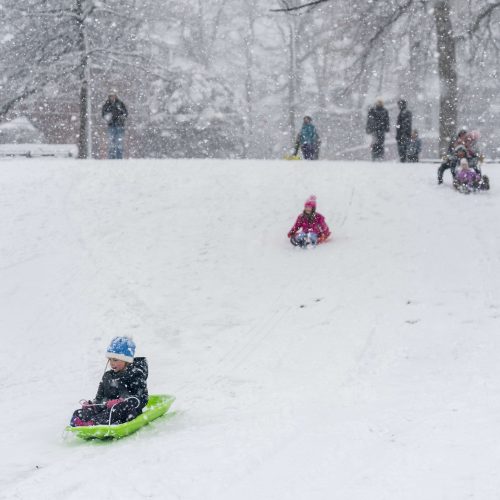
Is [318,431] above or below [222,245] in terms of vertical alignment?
below

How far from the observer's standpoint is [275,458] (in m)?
5.60

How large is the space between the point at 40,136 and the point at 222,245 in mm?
22401

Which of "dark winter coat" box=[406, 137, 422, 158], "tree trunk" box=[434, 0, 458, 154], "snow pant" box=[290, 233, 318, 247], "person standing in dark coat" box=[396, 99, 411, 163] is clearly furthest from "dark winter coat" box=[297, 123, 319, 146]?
"snow pant" box=[290, 233, 318, 247]

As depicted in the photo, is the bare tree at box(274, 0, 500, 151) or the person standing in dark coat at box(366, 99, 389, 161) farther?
the bare tree at box(274, 0, 500, 151)

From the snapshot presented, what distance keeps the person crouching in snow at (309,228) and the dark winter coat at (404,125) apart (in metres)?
8.66

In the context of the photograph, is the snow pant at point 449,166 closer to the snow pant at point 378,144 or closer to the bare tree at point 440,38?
the snow pant at point 378,144

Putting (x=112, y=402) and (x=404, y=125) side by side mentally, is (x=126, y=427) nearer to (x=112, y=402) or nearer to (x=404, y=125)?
(x=112, y=402)

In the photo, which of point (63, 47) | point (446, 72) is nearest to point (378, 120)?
point (446, 72)

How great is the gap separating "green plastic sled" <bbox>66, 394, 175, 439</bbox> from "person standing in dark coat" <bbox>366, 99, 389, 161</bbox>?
1554cm

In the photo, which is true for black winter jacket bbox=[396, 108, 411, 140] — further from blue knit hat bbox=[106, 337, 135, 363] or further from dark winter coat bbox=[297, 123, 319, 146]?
blue knit hat bbox=[106, 337, 135, 363]

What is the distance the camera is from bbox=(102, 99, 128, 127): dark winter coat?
2086cm

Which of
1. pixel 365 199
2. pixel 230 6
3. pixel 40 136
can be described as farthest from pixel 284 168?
pixel 230 6

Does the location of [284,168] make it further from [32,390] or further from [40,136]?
[40,136]

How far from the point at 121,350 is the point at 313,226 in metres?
6.99
